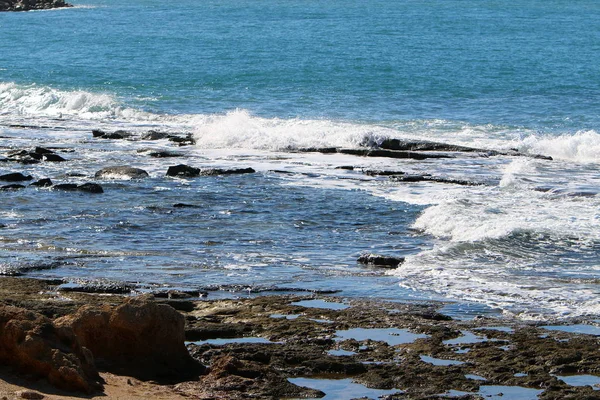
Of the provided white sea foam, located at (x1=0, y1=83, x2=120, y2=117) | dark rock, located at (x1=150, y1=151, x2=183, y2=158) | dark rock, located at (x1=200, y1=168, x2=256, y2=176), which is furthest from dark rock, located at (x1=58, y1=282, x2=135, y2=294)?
white sea foam, located at (x1=0, y1=83, x2=120, y2=117)

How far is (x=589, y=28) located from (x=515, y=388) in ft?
193

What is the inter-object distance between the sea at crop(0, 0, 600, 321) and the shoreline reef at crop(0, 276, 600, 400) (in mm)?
1170

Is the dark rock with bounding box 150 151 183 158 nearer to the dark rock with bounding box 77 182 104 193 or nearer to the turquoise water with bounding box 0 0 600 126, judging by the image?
the dark rock with bounding box 77 182 104 193

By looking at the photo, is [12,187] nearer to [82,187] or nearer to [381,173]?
[82,187]

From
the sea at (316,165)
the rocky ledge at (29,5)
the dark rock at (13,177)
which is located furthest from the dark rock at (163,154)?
the rocky ledge at (29,5)

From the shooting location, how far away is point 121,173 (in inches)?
868

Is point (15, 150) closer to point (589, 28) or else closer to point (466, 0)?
point (589, 28)

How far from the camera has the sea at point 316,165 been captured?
13.6 m

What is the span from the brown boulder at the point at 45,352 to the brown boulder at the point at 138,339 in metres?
0.55

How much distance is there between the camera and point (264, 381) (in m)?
8.95

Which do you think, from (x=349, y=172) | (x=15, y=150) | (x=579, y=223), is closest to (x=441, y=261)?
(x=579, y=223)

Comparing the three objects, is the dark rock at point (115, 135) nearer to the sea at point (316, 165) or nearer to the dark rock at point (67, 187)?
the sea at point (316, 165)

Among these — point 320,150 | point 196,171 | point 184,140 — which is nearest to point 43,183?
point 196,171

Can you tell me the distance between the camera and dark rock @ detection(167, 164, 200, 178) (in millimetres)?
22281
